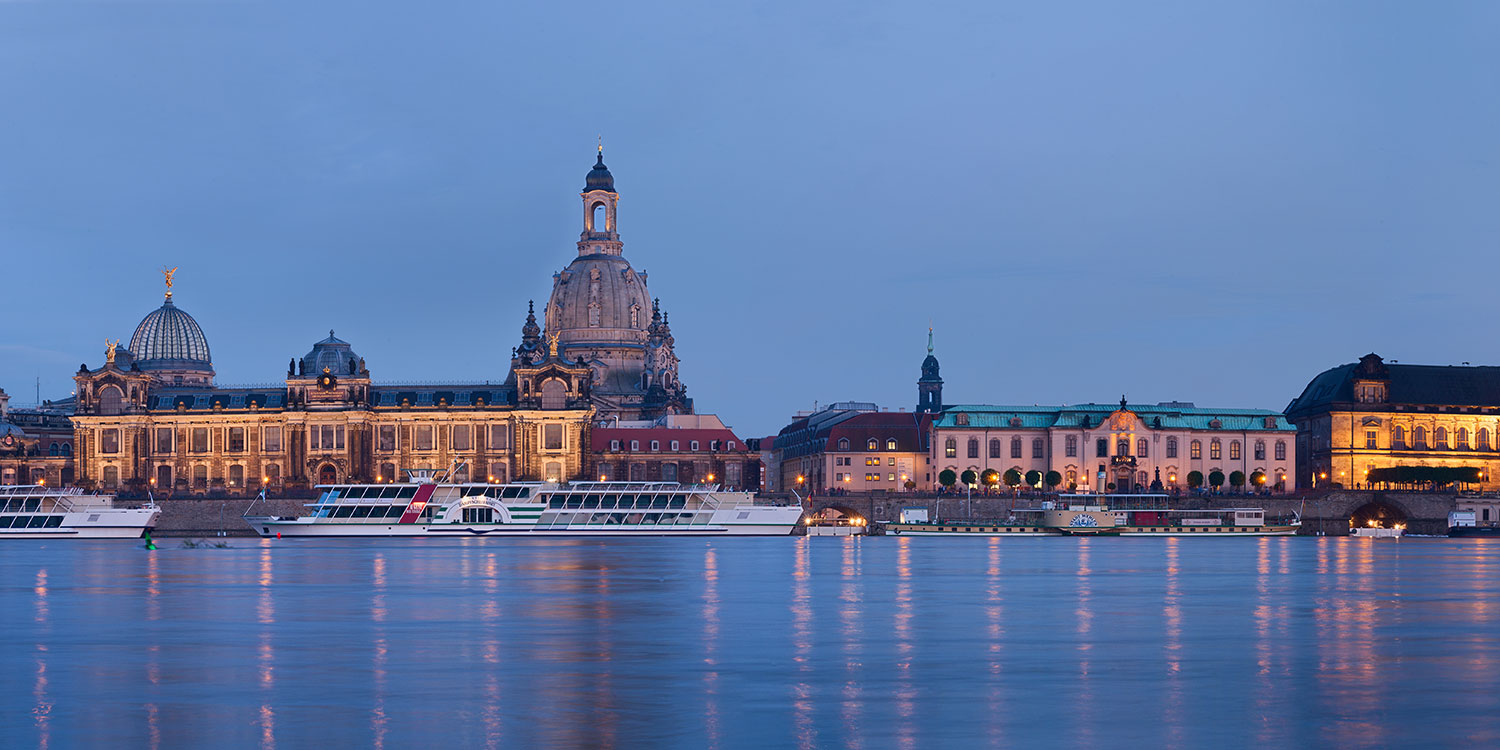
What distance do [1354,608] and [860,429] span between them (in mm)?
117552

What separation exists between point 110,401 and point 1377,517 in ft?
365

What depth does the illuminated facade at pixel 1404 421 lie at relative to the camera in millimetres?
168375

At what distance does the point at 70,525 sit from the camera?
13800cm

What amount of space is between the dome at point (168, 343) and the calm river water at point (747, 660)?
430 feet

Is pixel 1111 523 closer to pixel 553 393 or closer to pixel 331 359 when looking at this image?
pixel 553 393

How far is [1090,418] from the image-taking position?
163375mm

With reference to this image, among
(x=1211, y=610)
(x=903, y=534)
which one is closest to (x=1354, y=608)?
(x=1211, y=610)

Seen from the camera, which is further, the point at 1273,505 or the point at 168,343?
the point at 168,343

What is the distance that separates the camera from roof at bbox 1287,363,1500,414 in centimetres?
17050

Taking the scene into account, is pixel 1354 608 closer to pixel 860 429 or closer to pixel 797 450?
pixel 860 429

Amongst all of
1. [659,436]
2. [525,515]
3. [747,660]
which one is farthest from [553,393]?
[747,660]

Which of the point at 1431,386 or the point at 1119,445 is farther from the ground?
the point at 1431,386

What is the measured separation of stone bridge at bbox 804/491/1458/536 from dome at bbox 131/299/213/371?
79.1 m

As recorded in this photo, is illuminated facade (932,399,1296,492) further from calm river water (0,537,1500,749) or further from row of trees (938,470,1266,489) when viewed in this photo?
calm river water (0,537,1500,749)
